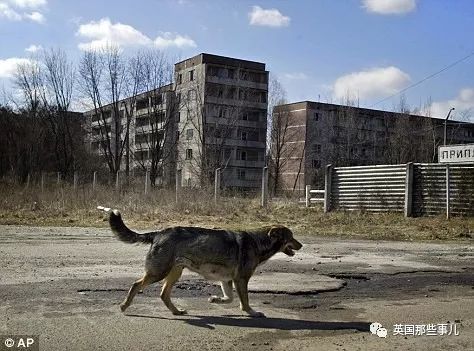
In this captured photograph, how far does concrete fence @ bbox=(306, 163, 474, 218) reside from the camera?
2183cm

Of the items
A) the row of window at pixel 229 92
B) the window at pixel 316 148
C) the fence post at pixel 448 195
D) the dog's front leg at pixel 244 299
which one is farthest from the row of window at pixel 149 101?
the dog's front leg at pixel 244 299

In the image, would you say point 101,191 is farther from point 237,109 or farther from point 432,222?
point 237,109

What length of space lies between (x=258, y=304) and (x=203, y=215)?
51.4 feet

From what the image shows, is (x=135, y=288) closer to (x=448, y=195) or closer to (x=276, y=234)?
(x=276, y=234)

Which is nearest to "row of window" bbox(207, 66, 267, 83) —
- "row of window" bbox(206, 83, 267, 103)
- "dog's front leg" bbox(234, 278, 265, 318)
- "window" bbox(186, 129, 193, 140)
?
"row of window" bbox(206, 83, 267, 103)

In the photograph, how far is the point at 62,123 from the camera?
66.6 metres

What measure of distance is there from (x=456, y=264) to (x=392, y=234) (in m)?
6.56

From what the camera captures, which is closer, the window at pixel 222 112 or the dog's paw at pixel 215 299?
the dog's paw at pixel 215 299

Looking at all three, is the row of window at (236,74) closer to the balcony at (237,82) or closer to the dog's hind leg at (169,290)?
the balcony at (237,82)

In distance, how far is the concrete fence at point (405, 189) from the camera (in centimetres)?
2183

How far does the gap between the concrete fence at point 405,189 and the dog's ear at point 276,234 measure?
50.3 feet

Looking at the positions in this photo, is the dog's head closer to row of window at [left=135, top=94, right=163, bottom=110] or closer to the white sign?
the white sign

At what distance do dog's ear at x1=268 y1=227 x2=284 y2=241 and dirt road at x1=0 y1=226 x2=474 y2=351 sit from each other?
89 cm

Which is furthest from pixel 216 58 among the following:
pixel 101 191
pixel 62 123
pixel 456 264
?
pixel 456 264
